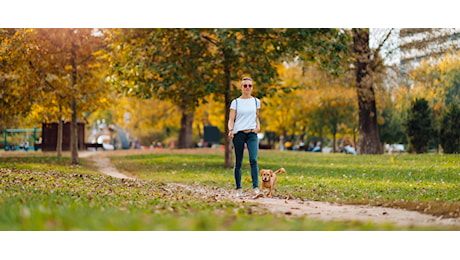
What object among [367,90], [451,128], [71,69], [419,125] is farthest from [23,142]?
[451,128]

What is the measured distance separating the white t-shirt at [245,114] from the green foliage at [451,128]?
5932 millimetres

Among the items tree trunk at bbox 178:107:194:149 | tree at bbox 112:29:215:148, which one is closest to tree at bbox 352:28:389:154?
tree at bbox 112:29:215:148

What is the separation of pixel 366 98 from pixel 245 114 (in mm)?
16527

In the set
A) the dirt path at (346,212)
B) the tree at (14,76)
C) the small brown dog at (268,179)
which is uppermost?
the tree at (14,76)

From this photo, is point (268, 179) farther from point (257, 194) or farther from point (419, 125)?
point (419, 125)

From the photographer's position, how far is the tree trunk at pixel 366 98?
79.2 feet

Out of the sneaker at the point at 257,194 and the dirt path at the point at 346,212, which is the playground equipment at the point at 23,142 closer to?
the sneaker at the point at 257,194

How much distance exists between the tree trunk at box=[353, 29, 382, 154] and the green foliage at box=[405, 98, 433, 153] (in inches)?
296

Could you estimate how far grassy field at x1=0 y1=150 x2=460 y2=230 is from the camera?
6578mm

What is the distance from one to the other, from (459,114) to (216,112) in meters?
23.6

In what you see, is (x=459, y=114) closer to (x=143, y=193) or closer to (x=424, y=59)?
(x=424, y=59)

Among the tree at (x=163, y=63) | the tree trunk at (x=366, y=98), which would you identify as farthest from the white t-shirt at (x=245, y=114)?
the tree trunk at (x=366, y=98)

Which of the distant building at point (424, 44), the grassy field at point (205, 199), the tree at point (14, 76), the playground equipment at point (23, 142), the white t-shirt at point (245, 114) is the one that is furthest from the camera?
the playground equipment at point (23, 142)

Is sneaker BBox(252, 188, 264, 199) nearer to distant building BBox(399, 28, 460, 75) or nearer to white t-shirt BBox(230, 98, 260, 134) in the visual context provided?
white t-shirt BBox(230, 98, 260, 134)
